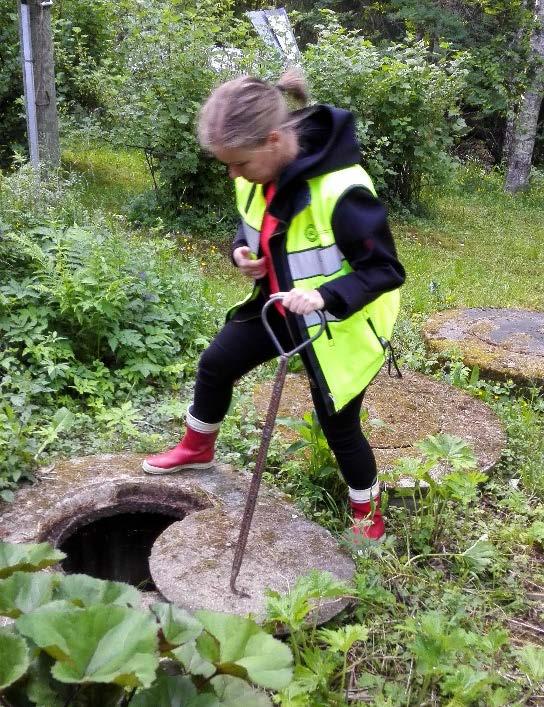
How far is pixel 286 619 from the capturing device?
1995 millimetres

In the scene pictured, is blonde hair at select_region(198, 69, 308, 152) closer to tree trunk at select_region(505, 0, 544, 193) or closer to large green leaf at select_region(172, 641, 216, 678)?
large green leaf at select_region(172, 641, 216, 678)

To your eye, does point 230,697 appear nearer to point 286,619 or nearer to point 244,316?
point 286,619

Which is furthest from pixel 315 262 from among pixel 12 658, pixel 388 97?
pixel 388 97

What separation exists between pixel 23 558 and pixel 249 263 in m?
1.33

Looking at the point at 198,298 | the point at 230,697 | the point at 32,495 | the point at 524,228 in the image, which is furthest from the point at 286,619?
the point at 524,228

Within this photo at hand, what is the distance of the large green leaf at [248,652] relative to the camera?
1364mm

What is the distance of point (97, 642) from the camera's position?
1.28 metres

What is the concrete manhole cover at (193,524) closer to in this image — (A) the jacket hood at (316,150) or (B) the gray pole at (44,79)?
(A) the jacket hood at (316,150)

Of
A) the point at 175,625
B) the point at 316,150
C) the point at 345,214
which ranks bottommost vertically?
the point at 175,625

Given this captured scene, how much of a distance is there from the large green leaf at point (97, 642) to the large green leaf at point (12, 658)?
2cm

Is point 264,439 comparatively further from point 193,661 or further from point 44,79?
point 44,79

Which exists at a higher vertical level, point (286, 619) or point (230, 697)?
point (230, 697)

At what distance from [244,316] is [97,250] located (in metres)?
1.83

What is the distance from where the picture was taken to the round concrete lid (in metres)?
2.32
